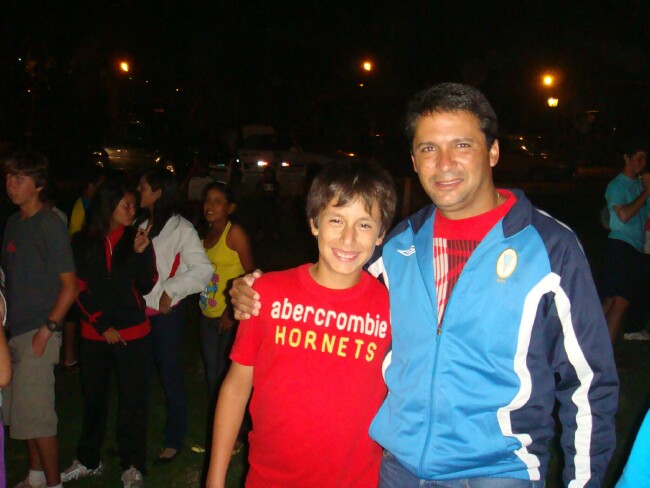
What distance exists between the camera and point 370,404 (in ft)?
8.27

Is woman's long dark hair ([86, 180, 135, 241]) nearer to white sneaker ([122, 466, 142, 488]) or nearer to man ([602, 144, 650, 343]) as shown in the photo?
white sneaker ([122, 466, 142, 488])

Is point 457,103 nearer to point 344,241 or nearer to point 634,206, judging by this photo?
point 344,241

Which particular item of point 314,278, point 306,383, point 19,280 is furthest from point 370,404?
point 19,280

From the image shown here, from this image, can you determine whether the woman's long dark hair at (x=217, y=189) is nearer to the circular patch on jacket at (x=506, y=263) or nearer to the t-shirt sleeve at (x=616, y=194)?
the circular patch on jacket at (x=506, y=263)

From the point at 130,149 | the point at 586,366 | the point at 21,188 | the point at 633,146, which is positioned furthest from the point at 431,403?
the point at 130,149

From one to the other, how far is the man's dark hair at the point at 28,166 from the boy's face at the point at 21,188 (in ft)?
0.07

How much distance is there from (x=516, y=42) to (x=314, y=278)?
124 feet

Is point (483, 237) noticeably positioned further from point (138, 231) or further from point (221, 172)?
Result: point (221, 172)

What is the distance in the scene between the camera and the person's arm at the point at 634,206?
6039 mm

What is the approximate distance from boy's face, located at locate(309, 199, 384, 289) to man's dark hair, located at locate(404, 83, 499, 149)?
0.47m

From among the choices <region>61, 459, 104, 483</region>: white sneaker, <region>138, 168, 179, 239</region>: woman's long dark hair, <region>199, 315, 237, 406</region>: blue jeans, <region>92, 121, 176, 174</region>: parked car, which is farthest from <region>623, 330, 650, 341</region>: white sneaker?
<region>92, 121, 176, 174</region>: parked car

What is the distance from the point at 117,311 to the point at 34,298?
19.5 inches

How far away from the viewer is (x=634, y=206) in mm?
6145

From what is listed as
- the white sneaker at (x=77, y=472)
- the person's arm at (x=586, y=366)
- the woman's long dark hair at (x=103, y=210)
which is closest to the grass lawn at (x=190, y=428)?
the white sneaker at (x=77, y=472)
